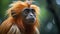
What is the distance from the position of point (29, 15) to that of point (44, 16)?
0.53ft

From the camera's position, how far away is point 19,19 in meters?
1.65

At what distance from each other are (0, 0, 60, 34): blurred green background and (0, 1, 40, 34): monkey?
4 cm

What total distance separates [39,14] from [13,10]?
0.72 feet

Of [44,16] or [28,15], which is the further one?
[44,16]

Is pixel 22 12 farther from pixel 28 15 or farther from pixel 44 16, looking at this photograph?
pixel 44 16

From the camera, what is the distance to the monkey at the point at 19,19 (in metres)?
1.60

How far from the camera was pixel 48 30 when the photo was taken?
175cm

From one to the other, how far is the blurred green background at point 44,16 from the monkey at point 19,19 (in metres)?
0.04

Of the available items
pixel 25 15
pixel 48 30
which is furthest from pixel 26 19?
pixel 48 30

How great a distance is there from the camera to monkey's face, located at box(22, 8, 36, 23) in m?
1.58

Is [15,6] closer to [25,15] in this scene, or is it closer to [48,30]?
[25,15]

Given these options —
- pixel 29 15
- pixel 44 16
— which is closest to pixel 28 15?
pixel 29 15

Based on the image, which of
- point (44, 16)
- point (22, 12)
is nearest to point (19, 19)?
point (22, 12)

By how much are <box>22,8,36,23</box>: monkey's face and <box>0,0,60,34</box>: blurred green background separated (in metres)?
0.08
